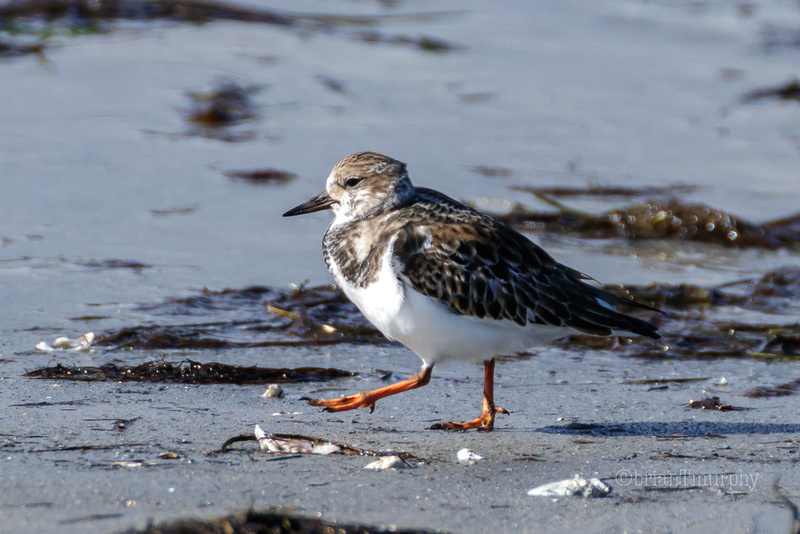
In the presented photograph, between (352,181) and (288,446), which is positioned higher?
(352,181)

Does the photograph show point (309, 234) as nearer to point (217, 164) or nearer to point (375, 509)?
point (217, 164)

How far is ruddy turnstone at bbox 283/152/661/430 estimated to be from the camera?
294 centimetres

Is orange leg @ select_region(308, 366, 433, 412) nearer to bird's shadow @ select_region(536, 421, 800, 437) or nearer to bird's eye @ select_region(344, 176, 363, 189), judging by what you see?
bird's shadow @ select_region(536, 421, 800, 437)

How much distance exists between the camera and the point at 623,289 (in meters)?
4.27

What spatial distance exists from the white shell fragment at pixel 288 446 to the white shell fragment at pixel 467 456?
33 centimetres

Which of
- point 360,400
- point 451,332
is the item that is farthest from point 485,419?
point 360,400

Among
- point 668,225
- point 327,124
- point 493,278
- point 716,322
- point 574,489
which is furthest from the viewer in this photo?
point 327,124

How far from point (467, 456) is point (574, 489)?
1.23 ft

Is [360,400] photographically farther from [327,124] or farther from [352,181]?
[327,124]

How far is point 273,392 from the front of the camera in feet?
10.1

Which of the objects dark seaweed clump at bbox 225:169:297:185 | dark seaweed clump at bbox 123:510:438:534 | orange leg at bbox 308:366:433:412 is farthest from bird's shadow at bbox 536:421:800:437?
dark seaweed clump at bbox 225:169:297:185

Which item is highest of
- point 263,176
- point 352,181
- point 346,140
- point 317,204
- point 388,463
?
point 352,181

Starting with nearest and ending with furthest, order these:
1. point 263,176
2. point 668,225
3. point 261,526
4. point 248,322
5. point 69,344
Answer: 1. point 261,526
2. point 69,344
3. point 248,322
4. point 668,225
5. point 263,176

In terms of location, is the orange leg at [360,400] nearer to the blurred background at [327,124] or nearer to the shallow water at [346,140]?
the shallow water at [346,140]
